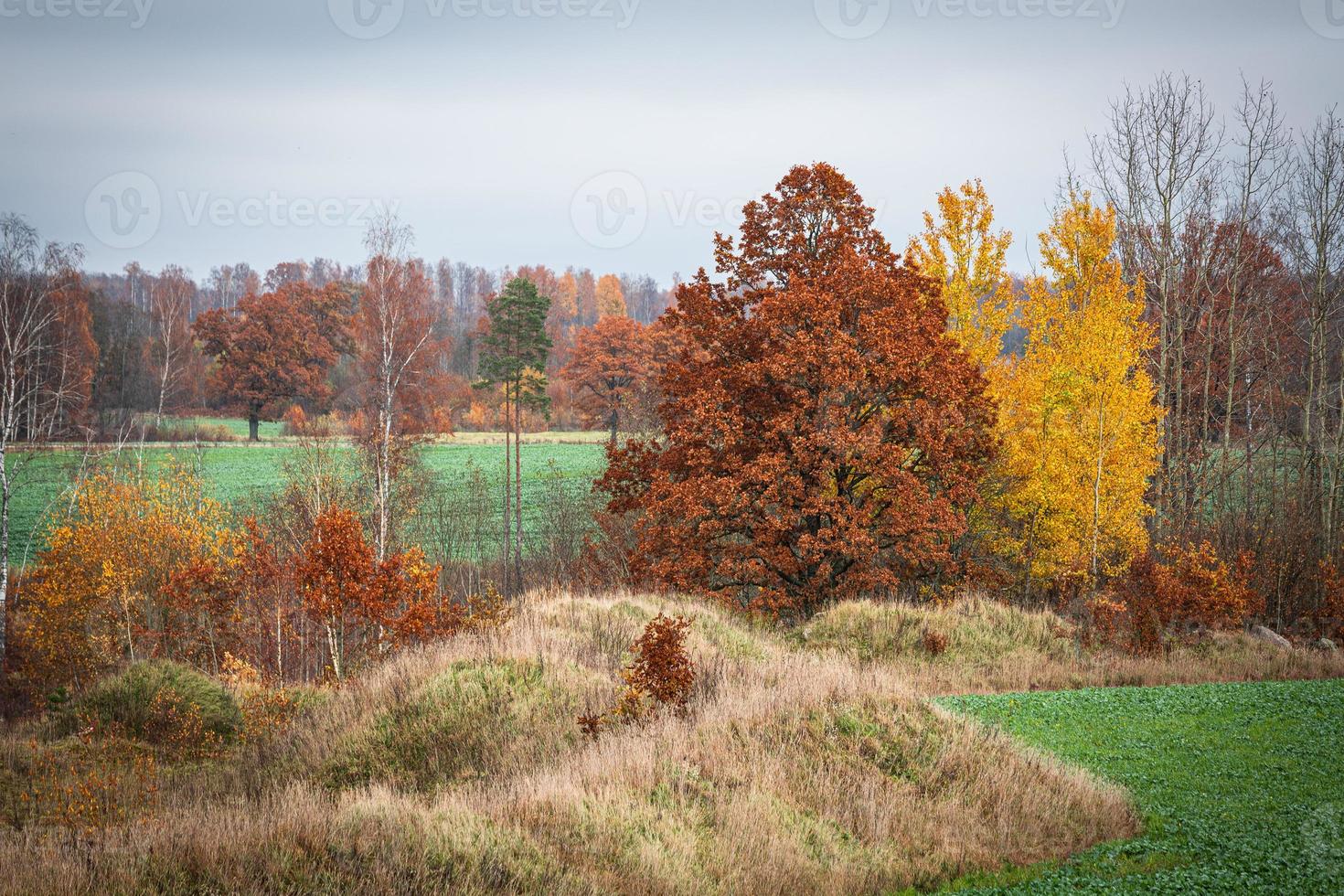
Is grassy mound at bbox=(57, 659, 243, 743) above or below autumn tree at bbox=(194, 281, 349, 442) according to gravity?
below

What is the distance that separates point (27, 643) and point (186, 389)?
1609 inches

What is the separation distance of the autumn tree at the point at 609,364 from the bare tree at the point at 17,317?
95.4ft

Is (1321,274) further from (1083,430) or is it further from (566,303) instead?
(566,303)

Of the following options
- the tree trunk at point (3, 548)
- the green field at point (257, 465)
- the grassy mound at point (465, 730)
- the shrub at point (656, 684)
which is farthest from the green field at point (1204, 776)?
the tree trunk at point (3, 548)

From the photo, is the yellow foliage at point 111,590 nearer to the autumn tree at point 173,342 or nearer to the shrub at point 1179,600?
the autumn tree at point 173,342

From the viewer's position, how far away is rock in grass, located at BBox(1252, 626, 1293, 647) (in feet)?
61.0

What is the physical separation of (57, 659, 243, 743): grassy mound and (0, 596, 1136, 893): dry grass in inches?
73.6

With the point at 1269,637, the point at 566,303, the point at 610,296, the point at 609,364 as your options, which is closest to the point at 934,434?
the point at 1269,637

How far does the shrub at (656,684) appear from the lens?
449 inches

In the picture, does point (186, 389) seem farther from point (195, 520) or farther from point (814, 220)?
point (814, 220)

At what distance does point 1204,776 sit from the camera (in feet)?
33.8

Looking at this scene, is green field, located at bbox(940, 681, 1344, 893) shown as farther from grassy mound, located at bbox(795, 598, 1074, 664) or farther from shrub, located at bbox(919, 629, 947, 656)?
grassy mound, located at bbox(795, 598, 1074, 664)

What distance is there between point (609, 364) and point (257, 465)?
21588 mm

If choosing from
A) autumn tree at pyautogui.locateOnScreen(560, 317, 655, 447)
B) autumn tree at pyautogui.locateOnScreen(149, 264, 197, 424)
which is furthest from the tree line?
autumn tree at pyautogui.locateOnScreen(560, 317, 655, 447)
